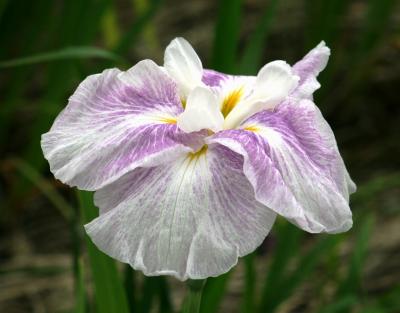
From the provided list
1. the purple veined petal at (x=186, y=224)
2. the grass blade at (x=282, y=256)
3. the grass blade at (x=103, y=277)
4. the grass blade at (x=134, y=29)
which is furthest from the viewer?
the grass blade at (x=134, y=29)

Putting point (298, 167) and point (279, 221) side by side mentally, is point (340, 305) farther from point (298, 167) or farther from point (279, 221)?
point (298, 167)

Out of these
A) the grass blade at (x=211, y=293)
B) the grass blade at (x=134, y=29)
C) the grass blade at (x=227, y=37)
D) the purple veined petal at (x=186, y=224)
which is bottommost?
the grass blade at (x=211, y=293)

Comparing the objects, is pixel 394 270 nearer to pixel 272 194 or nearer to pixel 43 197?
pixel 43 197

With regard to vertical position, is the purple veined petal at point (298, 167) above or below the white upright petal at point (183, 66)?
below

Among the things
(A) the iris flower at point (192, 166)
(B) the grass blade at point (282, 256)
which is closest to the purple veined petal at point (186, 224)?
(A) the iris flower at point (192, 166)

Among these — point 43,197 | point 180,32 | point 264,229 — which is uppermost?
point 264,229

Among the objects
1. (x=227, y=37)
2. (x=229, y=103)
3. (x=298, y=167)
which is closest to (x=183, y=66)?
(x=229, y=103)

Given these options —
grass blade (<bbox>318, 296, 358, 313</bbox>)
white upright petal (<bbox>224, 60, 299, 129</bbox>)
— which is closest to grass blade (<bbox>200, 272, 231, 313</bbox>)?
grass blade (<bbox>318, 296, 358, 313</bbox>)

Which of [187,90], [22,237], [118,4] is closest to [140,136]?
[187,90]

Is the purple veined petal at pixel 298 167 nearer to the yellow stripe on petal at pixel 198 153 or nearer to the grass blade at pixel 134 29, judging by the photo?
the yellow stripe on petal at pixel 198 153
